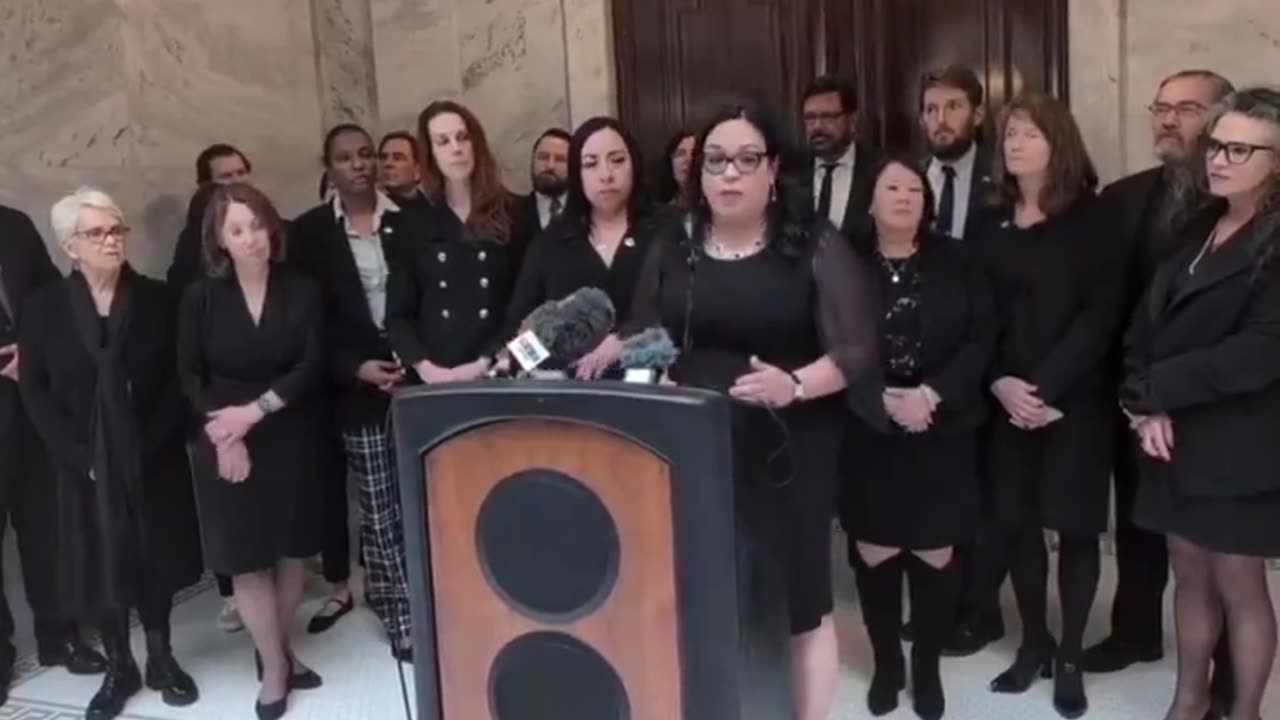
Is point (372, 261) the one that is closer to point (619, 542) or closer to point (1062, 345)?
point (1062, 345)

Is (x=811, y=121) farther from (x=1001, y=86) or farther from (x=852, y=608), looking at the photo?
(x=852, y=608)

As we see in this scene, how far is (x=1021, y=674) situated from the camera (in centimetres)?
334

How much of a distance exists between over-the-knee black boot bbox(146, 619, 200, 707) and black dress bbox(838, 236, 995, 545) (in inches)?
75.5

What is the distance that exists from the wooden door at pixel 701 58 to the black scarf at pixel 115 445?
7.83 feet

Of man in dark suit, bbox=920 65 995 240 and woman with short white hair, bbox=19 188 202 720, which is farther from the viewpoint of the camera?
man in dark suit, bbox=920 65 995 240

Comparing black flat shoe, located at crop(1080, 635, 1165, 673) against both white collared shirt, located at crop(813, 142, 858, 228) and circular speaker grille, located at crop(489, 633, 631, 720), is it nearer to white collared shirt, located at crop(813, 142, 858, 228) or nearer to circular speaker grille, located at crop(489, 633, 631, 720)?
white collared shirt, located at crop(813, 142, 858, 228)

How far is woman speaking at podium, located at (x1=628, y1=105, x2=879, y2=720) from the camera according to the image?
2342 mm

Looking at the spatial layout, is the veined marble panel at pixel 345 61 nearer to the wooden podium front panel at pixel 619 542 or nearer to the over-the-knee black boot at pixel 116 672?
the over-the-knee black boot at pixel 116 672

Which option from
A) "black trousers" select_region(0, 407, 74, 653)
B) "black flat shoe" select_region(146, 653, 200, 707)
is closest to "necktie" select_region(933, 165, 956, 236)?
"black flat shoe" select_region(146, 653, 200, 707)

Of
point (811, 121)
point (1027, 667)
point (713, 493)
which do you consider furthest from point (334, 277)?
point (713, 493)

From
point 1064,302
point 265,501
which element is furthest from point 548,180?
point 1064,302

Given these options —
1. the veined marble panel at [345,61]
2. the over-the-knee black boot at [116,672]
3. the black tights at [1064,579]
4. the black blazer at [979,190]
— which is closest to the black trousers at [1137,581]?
the black tights at [1064,579]

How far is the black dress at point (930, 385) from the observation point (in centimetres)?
307

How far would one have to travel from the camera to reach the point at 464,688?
5.76 feet
